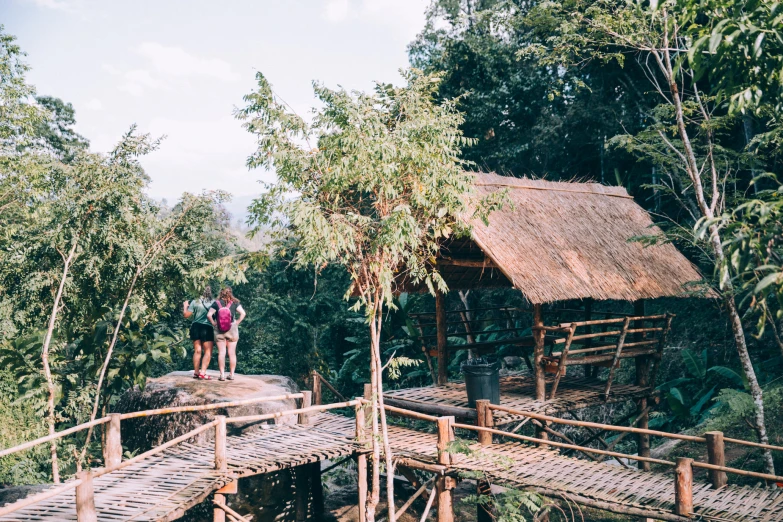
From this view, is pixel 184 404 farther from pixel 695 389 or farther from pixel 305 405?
pixel 695 389

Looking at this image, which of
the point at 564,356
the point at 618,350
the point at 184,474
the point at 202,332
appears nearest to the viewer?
the point at 184,474

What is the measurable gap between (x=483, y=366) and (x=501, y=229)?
2.21 meters

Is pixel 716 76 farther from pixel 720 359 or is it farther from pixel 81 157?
pixel 720 359

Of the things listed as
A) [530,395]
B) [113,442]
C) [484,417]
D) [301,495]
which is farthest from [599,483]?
[113,442]

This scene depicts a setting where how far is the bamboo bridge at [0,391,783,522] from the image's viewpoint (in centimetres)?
621

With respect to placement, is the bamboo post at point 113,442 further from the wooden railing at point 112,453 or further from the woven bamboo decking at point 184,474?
the woven bamboo decking at point 184,474

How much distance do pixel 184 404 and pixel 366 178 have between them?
521 cm

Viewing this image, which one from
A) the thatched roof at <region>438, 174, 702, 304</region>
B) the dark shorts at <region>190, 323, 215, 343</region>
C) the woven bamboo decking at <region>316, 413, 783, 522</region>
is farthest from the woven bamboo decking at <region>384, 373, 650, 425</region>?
the dark shorts at <region>190, 323, 215, 343</region>

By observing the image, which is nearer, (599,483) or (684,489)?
(684,489)

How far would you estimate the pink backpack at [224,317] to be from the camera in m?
9.62

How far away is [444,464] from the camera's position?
26.1 ft

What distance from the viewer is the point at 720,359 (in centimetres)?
1416

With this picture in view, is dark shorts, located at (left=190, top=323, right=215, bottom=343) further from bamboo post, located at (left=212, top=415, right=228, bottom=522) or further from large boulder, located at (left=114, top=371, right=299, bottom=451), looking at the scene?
bamboo post, located at (left=212, top=415, right=228, bottom=522)

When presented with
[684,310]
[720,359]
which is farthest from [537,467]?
[684,310]
